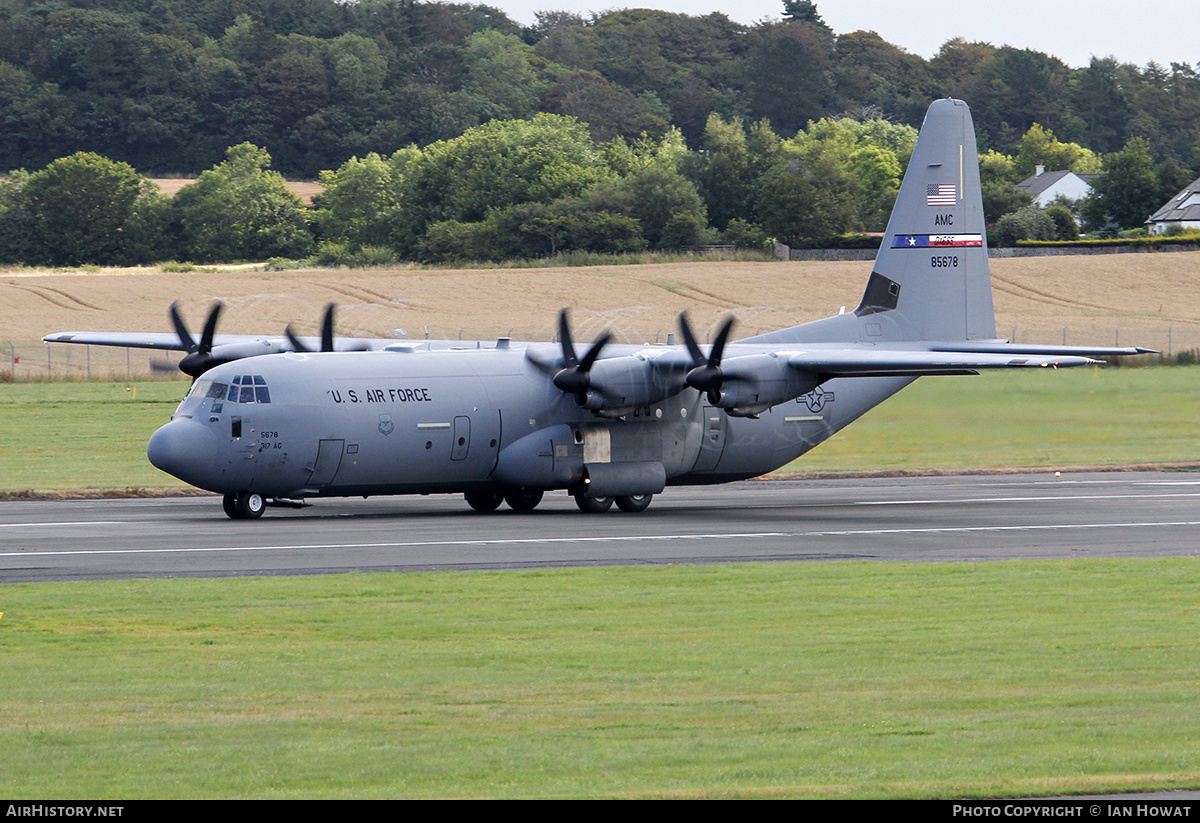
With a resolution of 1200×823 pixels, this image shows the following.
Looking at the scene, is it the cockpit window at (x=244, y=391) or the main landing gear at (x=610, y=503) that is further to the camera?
the main landing gear at (x=610, y=503)

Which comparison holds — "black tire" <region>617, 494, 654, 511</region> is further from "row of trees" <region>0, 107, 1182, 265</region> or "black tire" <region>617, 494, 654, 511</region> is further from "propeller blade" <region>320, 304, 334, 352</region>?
"row of trees" <region>0, 107, 1182, 265</region>

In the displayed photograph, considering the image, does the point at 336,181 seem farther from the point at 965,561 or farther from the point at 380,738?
the point at 380,738

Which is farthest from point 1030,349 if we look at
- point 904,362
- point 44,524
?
point 44,524

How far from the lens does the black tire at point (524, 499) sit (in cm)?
3117

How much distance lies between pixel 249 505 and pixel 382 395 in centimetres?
313

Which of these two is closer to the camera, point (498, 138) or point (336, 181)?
point (498, 138)

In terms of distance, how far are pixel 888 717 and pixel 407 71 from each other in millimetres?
179585

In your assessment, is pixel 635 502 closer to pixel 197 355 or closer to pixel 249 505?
pixel 249 505

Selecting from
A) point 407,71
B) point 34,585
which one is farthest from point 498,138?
point 34,585

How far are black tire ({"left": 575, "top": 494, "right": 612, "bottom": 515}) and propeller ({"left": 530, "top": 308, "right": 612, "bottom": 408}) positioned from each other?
196 cm

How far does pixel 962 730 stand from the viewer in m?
11.4

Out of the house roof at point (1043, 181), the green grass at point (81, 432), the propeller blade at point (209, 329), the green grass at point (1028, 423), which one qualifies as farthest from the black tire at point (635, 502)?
the house roof at point (1043, 181)

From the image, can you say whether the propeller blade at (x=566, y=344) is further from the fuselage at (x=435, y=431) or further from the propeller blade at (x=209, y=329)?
the propeller blade at (x=209, y=329)

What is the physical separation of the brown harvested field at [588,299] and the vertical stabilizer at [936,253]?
39.6 metres
